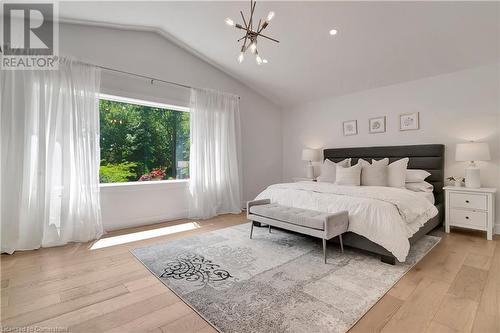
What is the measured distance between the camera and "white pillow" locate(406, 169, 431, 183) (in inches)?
147

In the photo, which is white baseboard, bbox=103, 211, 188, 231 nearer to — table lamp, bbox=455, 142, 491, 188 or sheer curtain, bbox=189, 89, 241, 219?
sheer curtain, bbox=189, 89, 241, 219

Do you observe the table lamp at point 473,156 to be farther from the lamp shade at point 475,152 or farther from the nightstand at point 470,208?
the nightstand at point 470,208

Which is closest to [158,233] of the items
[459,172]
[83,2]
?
[83,2]

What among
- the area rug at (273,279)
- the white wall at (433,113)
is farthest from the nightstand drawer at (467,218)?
the white wall at (433,113)

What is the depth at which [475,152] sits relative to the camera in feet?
10.7

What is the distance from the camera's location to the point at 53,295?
1975 millimetres

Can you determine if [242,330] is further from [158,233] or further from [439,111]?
[439,111]

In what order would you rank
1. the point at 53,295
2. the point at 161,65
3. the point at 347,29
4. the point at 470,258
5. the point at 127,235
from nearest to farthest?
the point at 53,295 < the point at 470,258 < the point at 347,29 < the point at 127,235 < the point at 161,65

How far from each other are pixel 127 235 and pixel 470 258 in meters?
4.28

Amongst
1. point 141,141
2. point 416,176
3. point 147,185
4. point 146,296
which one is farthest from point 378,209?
point 141,141

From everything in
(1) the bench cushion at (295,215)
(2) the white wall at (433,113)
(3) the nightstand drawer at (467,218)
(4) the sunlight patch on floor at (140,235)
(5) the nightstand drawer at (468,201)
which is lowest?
(4) the sunlight patch on floor at (140,235)

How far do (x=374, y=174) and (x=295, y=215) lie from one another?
5.71ft

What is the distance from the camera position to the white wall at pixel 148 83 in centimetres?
355

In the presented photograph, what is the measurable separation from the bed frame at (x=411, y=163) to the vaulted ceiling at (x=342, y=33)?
47.4 inches
